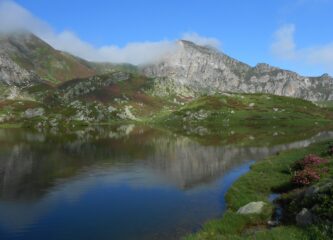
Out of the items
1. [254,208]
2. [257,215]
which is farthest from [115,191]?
[257,215]

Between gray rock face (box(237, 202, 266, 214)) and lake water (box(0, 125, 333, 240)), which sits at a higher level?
gray rock face (box(237, 202, 266, 214))

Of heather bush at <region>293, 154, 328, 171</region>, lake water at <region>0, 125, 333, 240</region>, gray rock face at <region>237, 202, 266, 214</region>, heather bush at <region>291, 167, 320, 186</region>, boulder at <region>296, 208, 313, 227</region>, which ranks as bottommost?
lake water at <region>0, 125, 333, 240</region>

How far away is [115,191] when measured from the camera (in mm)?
56688

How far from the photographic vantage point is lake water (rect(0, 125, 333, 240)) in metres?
38.8

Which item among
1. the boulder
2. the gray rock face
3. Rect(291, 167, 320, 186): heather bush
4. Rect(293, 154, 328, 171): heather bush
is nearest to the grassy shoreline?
the gray rock face

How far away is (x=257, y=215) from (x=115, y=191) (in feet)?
86.5

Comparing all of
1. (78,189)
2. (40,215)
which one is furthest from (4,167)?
(40,215)

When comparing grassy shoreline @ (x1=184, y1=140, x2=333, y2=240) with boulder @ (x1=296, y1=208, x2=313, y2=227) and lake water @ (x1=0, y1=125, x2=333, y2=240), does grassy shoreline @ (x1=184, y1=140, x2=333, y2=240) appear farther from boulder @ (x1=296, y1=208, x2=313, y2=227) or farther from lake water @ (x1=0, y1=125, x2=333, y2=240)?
lake water @ (x1=0, y1=125, x2=333, y2=240)

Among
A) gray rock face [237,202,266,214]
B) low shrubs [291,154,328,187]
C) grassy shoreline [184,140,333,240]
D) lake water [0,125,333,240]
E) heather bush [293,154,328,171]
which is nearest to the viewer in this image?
grassy shoreline [184,140,333,240]

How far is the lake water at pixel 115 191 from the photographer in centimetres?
3878

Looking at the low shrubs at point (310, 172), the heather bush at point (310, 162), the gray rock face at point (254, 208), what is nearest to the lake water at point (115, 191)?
the gray rock face at point (254, 208)

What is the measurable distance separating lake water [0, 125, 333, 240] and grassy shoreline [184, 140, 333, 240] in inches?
110

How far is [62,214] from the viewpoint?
44156 millimetres

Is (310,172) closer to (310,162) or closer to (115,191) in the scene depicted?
(310,162)
